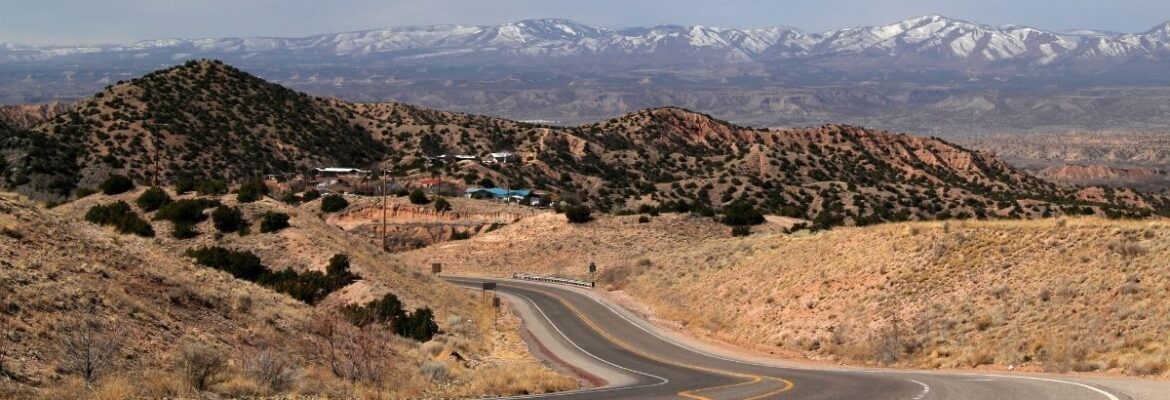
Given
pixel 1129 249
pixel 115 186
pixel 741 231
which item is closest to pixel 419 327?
pixel 1129 249

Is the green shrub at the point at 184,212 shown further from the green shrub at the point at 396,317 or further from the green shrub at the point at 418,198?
the green shrub at the point at 418,198

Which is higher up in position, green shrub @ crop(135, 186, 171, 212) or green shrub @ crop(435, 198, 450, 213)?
green shrub @ crop(135, 186, 171, 212)

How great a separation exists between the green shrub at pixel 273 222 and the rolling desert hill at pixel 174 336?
15.2 m

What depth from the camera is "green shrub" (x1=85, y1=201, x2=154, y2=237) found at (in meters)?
39.8

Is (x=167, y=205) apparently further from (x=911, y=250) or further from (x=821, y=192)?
(x=821, y=192)

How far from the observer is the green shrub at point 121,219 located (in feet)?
131

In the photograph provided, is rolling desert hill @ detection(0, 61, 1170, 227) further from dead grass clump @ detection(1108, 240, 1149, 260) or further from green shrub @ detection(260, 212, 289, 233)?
dead grass clump @ detection(1108, 240, 1149, 260)

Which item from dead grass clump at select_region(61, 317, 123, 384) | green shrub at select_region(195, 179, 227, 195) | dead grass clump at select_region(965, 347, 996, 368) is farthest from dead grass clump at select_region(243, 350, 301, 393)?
green shrub at select_region(195, 179, 227, 195)

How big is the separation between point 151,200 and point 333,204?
31756mm

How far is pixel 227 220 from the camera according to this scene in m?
44.3

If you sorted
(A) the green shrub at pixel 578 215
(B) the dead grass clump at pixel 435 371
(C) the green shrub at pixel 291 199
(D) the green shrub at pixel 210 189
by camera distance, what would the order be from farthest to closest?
(C) the green shrub at pixel 291 199 → (A) the green shrub at pixel 578 215 → (D) the green shrub at pixel 210 189 → (B) the dead grass clump at pixel 435 371

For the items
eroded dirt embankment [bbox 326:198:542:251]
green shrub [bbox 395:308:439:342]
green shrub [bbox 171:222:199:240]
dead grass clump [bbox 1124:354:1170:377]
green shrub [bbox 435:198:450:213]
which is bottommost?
eroded dirt embankment [bbox 326:198:542:251]

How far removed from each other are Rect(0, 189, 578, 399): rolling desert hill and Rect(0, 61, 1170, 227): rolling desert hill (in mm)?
49462

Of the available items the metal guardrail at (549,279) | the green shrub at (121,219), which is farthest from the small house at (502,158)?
the green shrub at (121,219)
